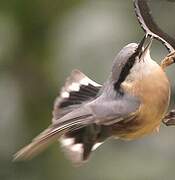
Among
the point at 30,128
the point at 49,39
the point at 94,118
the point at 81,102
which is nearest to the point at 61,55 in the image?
the point at 49,39

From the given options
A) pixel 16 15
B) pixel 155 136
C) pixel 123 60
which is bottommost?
pixel 155 136

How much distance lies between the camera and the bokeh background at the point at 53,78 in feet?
8.35

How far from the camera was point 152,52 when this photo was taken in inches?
101

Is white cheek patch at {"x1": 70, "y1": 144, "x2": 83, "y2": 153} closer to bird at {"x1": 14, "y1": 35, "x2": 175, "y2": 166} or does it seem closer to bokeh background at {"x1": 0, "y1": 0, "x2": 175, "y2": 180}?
bird at {"x1": 14, "y1": 35, "x2": 175, "y2": 166}

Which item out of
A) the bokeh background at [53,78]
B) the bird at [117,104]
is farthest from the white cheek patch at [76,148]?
the bokeh background at [53,78]

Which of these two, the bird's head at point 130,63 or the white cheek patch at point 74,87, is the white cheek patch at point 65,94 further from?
the bird's head at point 130,63

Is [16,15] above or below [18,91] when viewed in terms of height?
above

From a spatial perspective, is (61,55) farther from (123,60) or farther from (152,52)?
(123,60)

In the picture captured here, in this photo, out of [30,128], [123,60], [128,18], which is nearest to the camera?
[123,60]

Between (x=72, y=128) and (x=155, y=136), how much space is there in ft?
3.17

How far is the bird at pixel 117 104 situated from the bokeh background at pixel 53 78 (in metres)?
0.52

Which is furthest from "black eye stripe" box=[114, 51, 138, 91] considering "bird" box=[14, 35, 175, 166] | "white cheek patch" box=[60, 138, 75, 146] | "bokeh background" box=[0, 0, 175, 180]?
"bokeh background" box=[0, 0, 175, 180]

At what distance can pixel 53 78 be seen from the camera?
261 cm

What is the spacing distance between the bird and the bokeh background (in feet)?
1.71
